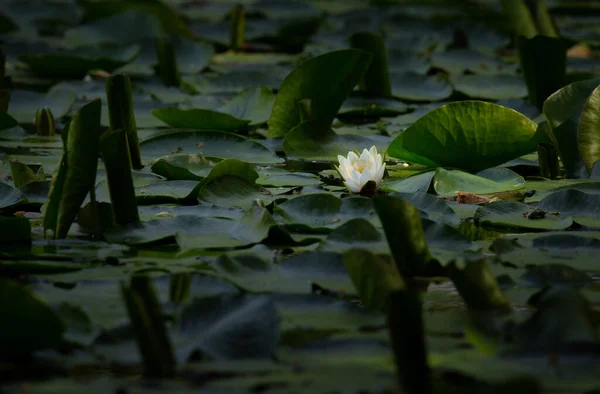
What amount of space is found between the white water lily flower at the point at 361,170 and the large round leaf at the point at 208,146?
1.31 feet

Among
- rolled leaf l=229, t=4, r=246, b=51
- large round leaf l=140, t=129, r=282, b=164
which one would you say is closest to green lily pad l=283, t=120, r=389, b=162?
large round leaf l=140, t=129, r=282, b=164

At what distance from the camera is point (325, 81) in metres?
2.42

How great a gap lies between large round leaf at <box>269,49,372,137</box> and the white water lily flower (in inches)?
19.0

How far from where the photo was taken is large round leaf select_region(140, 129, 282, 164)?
2357 millimetres

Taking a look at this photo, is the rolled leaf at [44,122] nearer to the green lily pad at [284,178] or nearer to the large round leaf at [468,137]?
the green lily pad at [284,178]

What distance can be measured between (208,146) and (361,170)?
58 centimetres

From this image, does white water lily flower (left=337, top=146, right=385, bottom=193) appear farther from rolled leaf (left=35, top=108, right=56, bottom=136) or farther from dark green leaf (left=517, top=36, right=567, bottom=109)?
rolled leaf (left=35, top=108, right=56, bottom=136)

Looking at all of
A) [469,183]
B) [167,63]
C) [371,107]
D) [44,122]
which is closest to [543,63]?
[371,107]

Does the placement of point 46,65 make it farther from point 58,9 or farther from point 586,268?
point 586,268

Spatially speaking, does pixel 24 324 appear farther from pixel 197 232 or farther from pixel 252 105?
pixel 252 105

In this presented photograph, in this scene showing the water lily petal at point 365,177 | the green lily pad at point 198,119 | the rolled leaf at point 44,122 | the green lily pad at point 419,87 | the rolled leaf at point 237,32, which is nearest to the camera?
the water lily petal at point 365,177

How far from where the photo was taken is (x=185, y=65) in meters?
3.88

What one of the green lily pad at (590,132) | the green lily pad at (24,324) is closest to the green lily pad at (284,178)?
the green lily pad at (590,132)

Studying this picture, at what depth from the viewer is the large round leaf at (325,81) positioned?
2.38 metres
